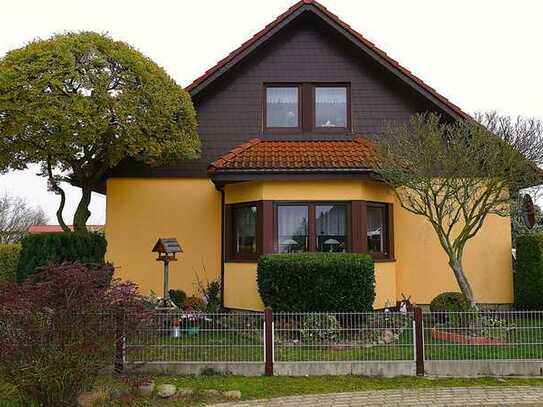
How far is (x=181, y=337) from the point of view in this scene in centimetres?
903

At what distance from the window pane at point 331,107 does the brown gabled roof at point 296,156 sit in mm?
626

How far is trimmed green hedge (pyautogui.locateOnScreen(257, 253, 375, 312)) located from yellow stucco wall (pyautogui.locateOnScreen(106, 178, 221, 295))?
11.6 feet

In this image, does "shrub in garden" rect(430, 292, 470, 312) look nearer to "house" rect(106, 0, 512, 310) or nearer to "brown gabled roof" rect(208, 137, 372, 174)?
"house" rect(106, 0, 512, 310)

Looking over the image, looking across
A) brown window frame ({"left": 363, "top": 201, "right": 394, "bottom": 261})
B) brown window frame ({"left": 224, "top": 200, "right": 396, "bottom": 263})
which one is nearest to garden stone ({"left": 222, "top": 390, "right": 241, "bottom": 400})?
brown window frame ({"left": 224, "top": 200, "right": 396, "bottom": 263})

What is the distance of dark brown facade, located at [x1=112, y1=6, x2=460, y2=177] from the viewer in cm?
1473

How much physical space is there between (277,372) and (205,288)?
5.88m

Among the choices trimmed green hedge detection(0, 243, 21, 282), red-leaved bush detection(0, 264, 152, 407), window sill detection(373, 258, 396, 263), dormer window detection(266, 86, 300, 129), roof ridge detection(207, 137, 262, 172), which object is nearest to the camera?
red-leaved bush detection(0, 264, 152, 407)

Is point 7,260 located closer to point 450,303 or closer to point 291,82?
point 291,82

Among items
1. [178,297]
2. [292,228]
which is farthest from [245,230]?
[178,297]

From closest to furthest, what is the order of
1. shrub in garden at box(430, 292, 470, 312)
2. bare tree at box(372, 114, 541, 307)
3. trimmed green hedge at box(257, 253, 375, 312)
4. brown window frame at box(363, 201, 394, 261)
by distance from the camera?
1. bare tree at box(372, 114, 541, 307)
2. trimmed green hedge at box(257, 253, 375, 312)
3. shrub in garden at box(430, 292, 470, 312)
4. brown window frame at box(363, 201, 394, 261)

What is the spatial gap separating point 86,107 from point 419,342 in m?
7.70

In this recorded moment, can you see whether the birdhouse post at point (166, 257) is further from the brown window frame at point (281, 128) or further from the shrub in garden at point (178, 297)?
the brown window frame at point (281, 128)

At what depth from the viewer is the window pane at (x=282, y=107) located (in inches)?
586

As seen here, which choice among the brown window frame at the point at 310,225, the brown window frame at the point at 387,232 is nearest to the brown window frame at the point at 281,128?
the brown window frame at the point at 310,225
